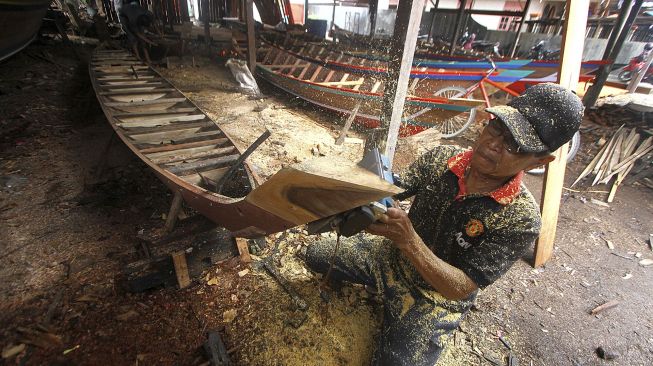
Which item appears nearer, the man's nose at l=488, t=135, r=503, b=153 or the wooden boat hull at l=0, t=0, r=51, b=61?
the man's nose at l=488, t=135, r=503, b=153

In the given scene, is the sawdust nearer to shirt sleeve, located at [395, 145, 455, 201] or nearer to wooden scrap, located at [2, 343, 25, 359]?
shirt sleeve, located at [395, 145, 455, 201]

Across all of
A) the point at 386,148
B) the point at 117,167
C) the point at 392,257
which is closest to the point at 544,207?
the point at 386,148

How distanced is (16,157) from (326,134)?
5391mm

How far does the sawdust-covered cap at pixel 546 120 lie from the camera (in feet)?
5.06

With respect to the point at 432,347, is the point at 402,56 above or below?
above

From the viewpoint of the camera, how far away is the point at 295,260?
10.6ft

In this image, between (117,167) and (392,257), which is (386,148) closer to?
(392,257)

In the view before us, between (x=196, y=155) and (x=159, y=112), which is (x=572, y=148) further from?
(x=159, y=112)

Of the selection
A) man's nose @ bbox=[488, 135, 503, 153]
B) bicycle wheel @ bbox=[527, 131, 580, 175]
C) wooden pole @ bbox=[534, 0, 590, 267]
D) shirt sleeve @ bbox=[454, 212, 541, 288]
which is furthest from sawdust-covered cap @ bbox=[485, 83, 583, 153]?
bicycle wheel @ bbox=[527, 131, 580, 175]

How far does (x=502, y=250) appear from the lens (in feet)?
5.85

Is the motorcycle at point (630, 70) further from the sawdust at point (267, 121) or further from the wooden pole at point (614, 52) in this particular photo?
the sawdust at point (267, 121)

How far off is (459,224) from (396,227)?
730 millimetres

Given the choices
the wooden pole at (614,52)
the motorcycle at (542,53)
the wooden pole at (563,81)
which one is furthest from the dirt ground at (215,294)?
the motorcycle at (542,53)

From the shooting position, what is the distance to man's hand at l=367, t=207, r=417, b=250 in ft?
4.84
